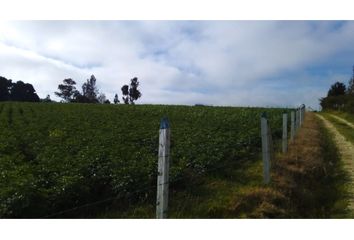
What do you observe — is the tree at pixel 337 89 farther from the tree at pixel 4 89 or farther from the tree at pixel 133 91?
the tree at pixel 4 89

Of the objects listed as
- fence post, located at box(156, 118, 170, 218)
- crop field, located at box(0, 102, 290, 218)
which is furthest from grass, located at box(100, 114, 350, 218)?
fence post, located at box(156, 118, 170, 218)

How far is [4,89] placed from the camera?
95.4 metres

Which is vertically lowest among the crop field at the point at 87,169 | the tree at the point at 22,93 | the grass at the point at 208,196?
the grass at the point at 208,196

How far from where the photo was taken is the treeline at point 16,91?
313ft

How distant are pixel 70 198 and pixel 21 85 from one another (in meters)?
95.9

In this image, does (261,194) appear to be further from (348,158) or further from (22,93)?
(22,93)

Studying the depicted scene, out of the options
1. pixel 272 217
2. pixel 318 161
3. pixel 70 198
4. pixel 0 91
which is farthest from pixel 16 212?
pixel 0 91

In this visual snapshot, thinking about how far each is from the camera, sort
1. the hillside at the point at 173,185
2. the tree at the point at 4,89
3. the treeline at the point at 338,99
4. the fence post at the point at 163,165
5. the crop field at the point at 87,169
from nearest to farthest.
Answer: the fence post at the point at 163,165
the crop field at the point at 87,169
the hillside at the point at 173,185
the treeline at the point at 338,99
the tree at the point at 4,89

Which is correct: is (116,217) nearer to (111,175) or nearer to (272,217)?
(111,175)

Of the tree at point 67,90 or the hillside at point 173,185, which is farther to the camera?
the tree at point 67,90

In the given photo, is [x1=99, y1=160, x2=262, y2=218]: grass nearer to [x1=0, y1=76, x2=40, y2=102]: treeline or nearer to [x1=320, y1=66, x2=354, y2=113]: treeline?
[x1=320, y1=66, x2=354, y2=113]: treeline

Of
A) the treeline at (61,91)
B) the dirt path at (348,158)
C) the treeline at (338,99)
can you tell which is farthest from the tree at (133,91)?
the dirt path at (348,158)

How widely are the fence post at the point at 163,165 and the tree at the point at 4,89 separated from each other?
96.4 m

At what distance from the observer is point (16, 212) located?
21.7ft
